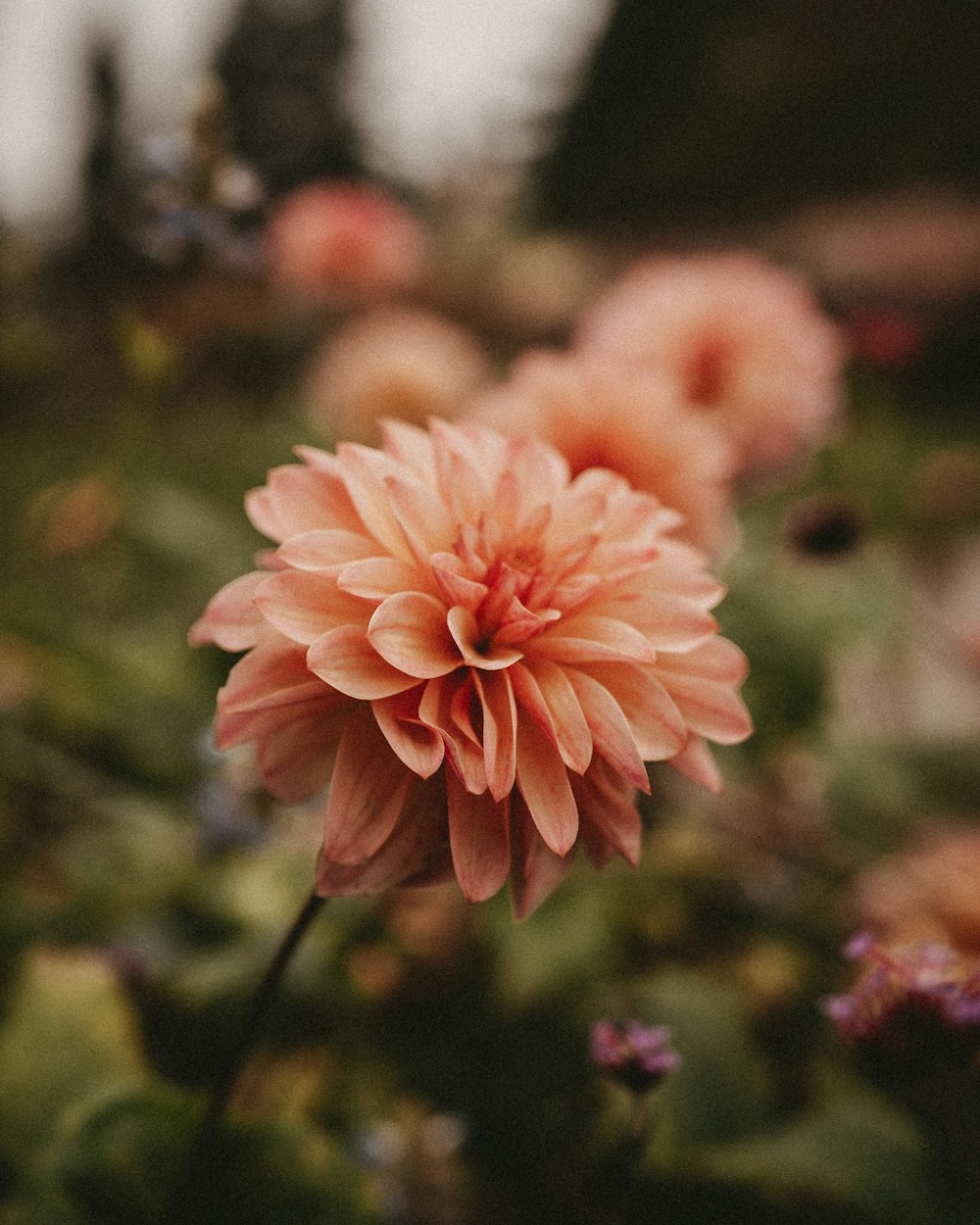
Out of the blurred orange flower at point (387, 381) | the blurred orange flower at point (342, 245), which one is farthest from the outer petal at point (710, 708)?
the blurred orange flower at point (342, 245)

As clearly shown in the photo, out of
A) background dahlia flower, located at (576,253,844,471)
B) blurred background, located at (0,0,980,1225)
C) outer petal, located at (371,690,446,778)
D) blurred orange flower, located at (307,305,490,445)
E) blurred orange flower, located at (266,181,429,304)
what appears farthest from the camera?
blurred orange flower, located at (266,181,429,304)

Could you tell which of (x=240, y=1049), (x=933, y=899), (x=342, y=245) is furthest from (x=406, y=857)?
(x=342, y=245)

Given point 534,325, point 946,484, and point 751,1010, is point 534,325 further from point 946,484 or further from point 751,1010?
point 751,1010

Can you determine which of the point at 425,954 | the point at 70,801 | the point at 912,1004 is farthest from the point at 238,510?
the point at 912,1004

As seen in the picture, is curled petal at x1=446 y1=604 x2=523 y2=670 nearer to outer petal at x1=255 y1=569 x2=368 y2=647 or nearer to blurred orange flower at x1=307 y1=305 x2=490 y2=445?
outer petal at x1=255 y1=569 x2=368 y2=647

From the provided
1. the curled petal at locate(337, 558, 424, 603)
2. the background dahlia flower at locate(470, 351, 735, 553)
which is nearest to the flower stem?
the curled petal at locate(337, 558, 424, 603)

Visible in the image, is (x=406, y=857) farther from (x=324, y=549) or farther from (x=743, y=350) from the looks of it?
(x=743, y=350)
